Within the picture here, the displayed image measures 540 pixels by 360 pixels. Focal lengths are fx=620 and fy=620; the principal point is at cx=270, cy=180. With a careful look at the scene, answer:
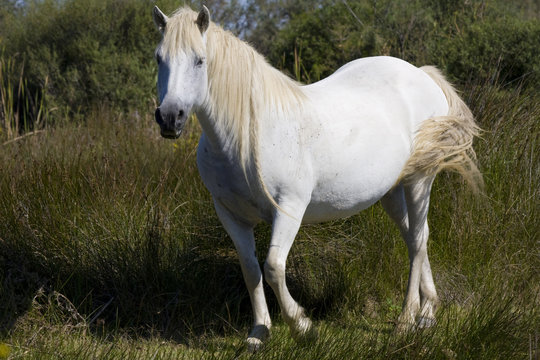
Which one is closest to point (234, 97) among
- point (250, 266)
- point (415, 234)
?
point (250, 266)

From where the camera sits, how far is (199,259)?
4082mm

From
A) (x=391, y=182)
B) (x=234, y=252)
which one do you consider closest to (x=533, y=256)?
(x=391, y=182)

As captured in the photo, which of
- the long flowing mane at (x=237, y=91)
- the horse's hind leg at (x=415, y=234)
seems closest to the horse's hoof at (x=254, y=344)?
the long flowing mane at (x=237, y=91)

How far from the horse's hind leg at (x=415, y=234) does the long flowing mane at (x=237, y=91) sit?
47.4 inches

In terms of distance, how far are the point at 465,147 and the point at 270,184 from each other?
144 centimetres

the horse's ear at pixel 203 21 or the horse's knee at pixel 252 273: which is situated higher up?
the horse's ear at pixel 203 21

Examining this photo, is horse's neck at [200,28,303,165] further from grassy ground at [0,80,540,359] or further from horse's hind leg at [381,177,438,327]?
horse's hind leg at [381,177,438,327]

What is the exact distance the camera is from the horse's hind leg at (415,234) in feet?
12.5

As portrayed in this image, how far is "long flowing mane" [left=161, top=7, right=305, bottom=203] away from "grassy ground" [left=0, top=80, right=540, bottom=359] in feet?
3.53

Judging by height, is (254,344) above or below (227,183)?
below

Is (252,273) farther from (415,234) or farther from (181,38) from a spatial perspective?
(181,38)

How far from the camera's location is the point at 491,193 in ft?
14.8

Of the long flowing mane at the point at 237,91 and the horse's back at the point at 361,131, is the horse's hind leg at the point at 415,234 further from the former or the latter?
the long flowing mane at the point at 237,91

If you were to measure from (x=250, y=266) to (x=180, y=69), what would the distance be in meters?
1.15
